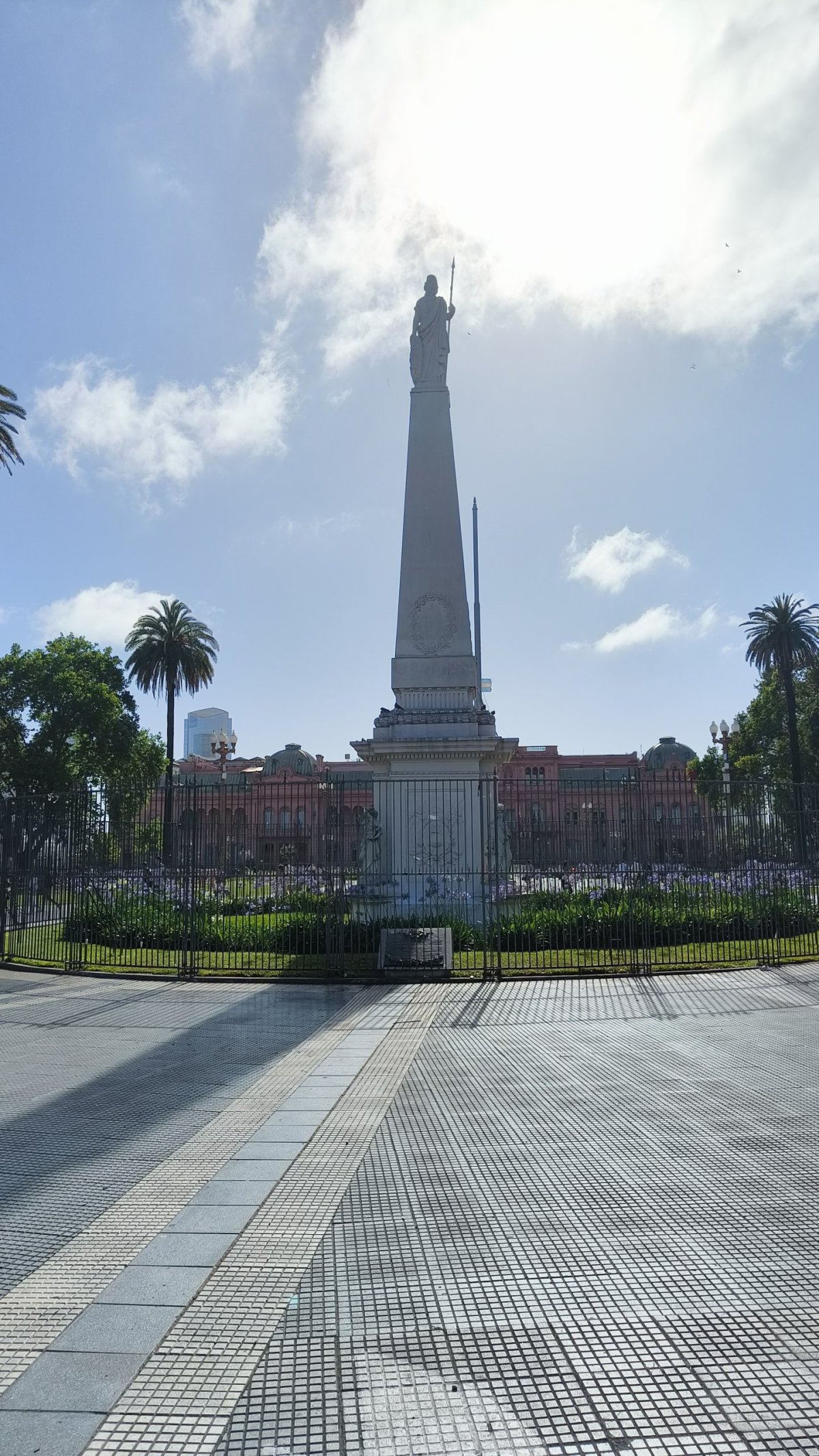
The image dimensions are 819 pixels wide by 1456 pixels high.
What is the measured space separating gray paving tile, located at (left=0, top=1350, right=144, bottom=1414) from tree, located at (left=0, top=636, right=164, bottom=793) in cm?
3460

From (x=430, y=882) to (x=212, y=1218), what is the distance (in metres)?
12.0

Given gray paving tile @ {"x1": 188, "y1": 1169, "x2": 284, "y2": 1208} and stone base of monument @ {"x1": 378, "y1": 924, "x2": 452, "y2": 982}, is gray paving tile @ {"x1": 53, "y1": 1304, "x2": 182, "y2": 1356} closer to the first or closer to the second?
→ gray paving tile @ {"x1": 188, "y1": 1169, "x2": 284, "y2": 1208}

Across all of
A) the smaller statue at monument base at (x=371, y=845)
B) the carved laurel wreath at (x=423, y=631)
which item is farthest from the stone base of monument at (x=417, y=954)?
the carved laurel wreath at (x=423, y=631)

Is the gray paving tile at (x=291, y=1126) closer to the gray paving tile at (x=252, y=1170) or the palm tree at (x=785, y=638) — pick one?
the gray paving tile at (x=252, y=1170)

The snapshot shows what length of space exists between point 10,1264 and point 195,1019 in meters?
6.04

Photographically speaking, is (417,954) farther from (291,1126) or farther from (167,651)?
(167,651)

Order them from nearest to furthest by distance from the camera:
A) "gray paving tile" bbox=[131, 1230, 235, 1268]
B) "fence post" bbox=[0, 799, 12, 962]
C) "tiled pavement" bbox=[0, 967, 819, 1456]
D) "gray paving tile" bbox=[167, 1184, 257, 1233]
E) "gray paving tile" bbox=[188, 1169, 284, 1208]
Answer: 1. "tiled pavement" bbox=[0, 967, 819, 1456]
2. "gray paving tile" bbox=[131, 1230, 235, 1268]
3. "gray paving tile" bbox=[167, 1184, 257, 1233]
4. "gray paving tile" bbox=[188, 1169, 284, 1208]
5. "fence post" bbox=[0, 799, 12, 962]

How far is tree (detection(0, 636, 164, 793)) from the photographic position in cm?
3606

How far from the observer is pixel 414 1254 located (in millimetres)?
3684

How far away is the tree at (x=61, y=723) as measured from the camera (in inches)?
1420

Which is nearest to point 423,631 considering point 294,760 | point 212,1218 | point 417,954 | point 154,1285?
point 417,954

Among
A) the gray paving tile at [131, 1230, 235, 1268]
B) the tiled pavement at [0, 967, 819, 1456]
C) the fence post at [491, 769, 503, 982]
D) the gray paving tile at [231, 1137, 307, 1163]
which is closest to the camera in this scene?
the tiled pavement at [0, 967, 819, 1456]

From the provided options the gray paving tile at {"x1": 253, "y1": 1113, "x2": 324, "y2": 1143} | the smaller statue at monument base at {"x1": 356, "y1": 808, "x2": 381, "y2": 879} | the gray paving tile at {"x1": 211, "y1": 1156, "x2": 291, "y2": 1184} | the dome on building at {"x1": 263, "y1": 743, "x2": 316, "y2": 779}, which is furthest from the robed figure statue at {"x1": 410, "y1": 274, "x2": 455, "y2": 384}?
the dome on building at {"x1": 263, "y1": 743, "x2": 316, "y2": 779}

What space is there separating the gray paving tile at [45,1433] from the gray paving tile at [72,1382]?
4cm
